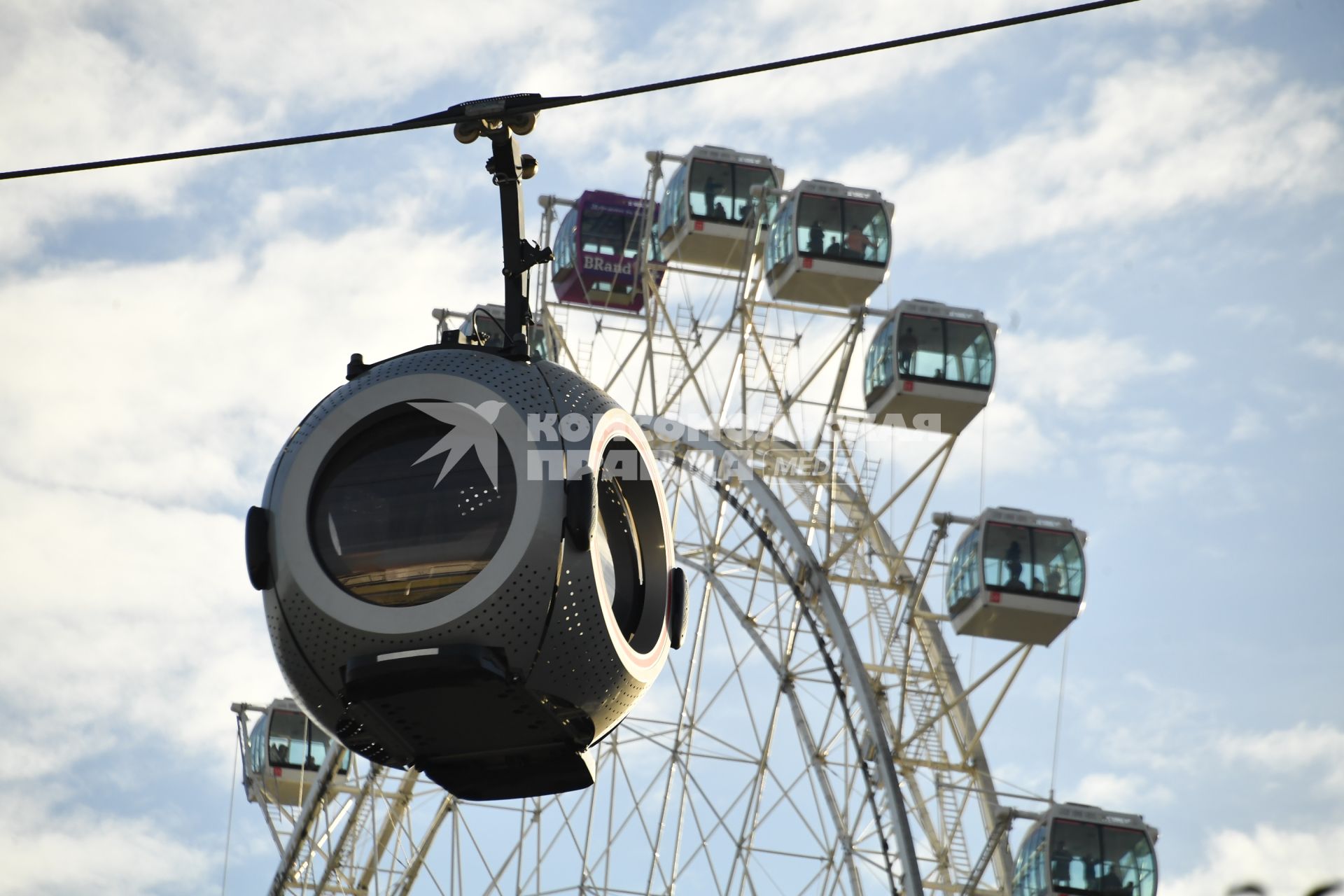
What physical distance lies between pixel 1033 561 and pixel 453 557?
24.4m

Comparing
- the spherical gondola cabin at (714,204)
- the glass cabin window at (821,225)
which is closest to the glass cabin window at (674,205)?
the spherical gondola cabin at (714,204)

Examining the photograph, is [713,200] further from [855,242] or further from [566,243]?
[566,243]

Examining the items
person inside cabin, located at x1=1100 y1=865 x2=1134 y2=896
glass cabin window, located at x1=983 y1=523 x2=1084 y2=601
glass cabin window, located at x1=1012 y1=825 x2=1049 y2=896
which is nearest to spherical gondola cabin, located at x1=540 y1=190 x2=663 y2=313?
glass cabin window, located at x1=983 y1=523 x2=1084 y2=601

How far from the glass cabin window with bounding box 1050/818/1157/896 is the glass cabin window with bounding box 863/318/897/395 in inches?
263

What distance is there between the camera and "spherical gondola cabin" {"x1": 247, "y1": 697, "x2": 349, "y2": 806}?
1689 inches

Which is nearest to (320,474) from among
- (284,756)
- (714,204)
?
(714,204)

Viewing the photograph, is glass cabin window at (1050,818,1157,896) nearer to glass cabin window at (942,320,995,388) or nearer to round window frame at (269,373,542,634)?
glass cabin window at (942,320,995,388)

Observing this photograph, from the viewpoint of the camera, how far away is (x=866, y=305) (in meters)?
28.5

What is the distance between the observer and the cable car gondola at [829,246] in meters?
28.4

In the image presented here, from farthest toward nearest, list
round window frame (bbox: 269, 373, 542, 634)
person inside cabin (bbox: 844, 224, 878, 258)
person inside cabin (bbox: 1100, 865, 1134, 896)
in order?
person inside cabin (bbox: 844, 224, 878, 258) < person inside cabin (bbox: 1100, 865, 1134, 896) < round window frame (bbox: 269, 373, 542, 634)

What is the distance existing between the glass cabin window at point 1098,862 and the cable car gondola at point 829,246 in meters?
8.14

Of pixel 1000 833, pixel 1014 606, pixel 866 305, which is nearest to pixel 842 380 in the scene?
pixel 866 305

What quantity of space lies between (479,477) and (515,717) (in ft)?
2.24

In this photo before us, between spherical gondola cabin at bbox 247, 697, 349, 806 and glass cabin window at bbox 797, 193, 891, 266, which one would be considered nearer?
glass cabin window at bbox 797, 193, 891, 266
